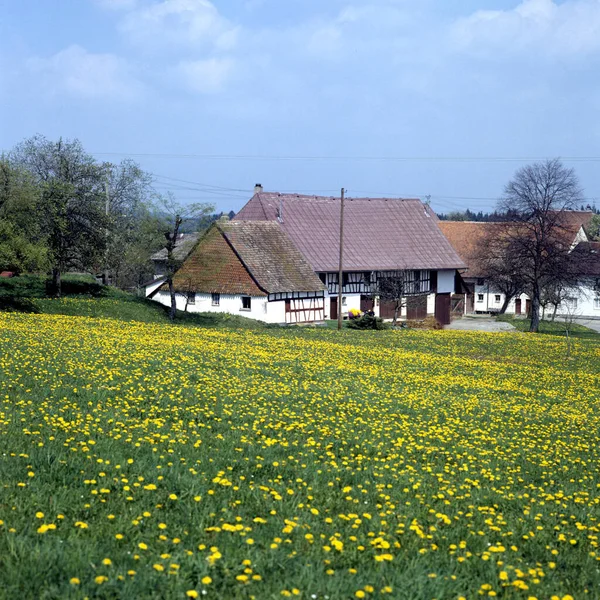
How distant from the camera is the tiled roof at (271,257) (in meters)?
55.2

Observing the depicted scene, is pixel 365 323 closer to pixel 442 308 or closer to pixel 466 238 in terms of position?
pixel 442 308

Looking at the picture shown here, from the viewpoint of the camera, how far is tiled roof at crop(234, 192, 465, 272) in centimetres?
6481

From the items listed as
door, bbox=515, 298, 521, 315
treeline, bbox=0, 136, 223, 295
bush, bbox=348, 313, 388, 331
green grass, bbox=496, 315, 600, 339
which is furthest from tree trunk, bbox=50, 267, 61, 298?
door, bbox=515, 298, 521, 315

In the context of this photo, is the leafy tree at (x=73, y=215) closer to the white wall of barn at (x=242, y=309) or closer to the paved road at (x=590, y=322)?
the white wall of barn at (x=242, y=309)

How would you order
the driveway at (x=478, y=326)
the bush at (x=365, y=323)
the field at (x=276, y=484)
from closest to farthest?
the field at (x=276, y=484) < the bush at (x=365, y=323) < the driveway at (x=478, y=326)

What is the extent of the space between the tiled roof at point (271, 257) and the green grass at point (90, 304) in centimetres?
509

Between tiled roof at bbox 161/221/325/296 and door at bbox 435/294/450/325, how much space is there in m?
16.0

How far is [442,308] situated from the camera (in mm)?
69938

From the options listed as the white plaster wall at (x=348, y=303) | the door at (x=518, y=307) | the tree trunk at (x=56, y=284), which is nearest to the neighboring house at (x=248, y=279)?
the white plaster wall at (x=348, y=303)

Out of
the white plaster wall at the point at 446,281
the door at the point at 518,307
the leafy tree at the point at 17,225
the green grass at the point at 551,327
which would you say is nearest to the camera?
the leafy tree at the point at 17,225

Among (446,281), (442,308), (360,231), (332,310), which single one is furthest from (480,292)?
(332,310)

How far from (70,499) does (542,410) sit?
13.2 m

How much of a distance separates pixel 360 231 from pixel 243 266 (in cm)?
1707

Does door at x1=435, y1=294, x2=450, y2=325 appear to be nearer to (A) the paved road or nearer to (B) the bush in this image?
(A) the paved road
